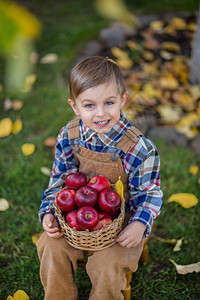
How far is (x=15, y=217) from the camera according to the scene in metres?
2.27

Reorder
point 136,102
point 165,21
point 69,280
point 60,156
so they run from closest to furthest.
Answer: point 69,280, point 60,156, point 136,102, point 165,21

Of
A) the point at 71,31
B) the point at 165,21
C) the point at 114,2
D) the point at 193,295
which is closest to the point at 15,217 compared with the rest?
the point at 193,295

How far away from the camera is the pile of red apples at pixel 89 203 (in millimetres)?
1438

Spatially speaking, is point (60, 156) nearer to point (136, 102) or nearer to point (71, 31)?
point (136, 102)

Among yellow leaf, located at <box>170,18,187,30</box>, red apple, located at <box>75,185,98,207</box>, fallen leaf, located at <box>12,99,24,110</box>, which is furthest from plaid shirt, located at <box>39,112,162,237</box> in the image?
yellow leaf, located at <box>170,18,187,30</box>

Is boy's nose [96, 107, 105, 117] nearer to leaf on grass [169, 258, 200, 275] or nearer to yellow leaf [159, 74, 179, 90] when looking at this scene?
leaf on grass [169, 258, 200, 275]

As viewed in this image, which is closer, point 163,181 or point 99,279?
point 99,279

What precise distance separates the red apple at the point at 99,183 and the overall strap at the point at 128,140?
0.17m

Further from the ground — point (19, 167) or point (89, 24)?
point (89, 24)

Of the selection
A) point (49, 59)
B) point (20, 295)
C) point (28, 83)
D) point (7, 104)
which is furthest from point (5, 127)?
point (20, 295)

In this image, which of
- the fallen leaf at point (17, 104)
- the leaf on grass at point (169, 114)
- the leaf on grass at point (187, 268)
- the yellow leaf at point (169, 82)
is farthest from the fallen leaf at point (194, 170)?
the fallen leaf at point (17, 104)

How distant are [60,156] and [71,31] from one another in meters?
2.99

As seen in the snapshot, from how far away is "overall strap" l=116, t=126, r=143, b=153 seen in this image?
160 cm

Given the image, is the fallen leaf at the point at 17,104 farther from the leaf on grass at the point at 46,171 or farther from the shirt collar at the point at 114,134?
the shirt collar at the point at 114,134
